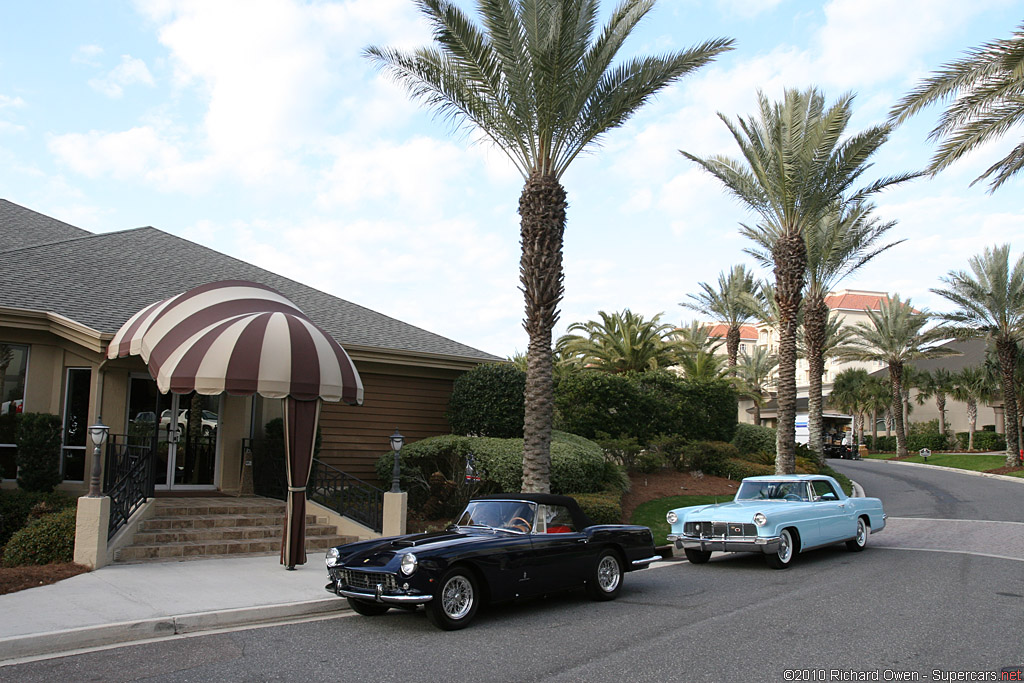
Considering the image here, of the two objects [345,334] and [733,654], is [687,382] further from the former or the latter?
[733,654]

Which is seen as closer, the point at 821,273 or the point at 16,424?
the point at 16,424

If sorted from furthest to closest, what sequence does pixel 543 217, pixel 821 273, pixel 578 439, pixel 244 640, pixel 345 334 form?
pixel 821 273 < pixel 578 439 < pixel 345 334 < pixel 543 217 < pixel 244 640

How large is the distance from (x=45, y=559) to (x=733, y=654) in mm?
9391

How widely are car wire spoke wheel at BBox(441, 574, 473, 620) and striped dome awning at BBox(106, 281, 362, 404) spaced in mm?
4683

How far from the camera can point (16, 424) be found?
14.0m

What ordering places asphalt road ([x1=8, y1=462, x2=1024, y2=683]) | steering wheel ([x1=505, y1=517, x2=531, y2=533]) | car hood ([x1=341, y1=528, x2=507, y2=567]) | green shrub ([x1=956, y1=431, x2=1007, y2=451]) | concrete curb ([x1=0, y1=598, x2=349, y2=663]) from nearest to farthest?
1. asphalt road ([x1=8, y1=462, x2=1024, y2=683])
2. concrete curb ([x1=0, y1=598, x2=349, y2=663])
3. car hood ([x1=341, y1=528, x2=507, y2=567])
4. steering wheel ([x1=505, y1=517, x2=531, y2=533])
5. green shrub ([x1=956, y1=431, x2=1007, y2=451])

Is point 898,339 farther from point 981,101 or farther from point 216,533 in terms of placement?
point 216,533

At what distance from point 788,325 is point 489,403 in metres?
11.2

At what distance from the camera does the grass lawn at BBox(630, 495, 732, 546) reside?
1567 centimetres

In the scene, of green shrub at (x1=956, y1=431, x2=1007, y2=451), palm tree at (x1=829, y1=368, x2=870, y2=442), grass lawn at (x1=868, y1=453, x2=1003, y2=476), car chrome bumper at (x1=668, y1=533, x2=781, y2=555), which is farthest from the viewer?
palm tree at (x1=829, y1=368, x2=870, y2=442)

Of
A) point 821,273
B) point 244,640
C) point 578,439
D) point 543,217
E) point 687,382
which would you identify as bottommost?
point 244,640

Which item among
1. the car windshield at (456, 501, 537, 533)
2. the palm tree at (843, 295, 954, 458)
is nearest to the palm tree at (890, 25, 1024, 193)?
the car windshield at (456, 501, 537, 533)

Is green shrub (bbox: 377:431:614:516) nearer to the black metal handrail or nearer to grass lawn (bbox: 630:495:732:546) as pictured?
grass lawn (bbox: 630:495:732:546)

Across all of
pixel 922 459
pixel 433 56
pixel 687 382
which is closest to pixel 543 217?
pixel 433 56
